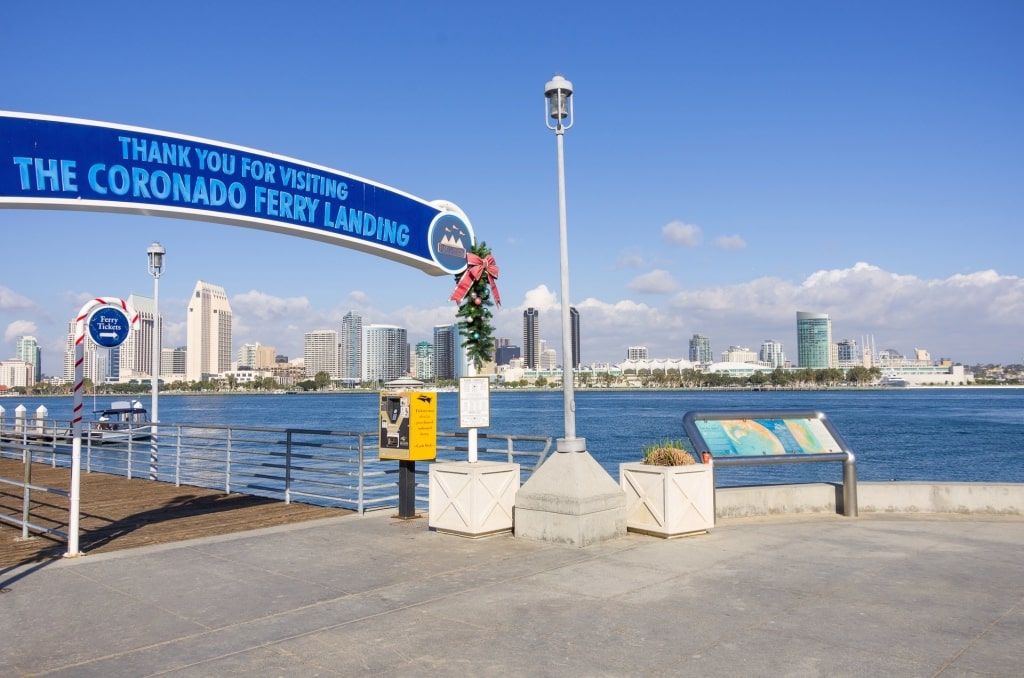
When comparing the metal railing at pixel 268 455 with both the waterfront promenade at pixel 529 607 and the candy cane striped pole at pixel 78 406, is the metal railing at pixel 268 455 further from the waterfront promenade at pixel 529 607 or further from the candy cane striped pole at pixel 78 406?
the waterfront promenade at pixel 529 607

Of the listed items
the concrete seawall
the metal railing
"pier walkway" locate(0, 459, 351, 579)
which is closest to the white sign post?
the metal railing

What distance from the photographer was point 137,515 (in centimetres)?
1134

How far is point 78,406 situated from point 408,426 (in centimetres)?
398

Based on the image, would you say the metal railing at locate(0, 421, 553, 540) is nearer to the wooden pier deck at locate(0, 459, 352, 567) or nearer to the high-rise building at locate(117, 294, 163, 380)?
the wooden pier deck at locate(0, 459, 352, 567)

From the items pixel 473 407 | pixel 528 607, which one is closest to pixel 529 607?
pixel 528 607

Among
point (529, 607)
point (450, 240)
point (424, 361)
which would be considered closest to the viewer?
point (529, 607)

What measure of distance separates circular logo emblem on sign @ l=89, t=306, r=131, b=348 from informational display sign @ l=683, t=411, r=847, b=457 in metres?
7.41

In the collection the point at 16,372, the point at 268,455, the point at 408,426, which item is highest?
the point at 16,372

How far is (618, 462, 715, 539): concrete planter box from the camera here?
8.66m

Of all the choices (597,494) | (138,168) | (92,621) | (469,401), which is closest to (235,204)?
(138,168)

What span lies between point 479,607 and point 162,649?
2348 millimetres

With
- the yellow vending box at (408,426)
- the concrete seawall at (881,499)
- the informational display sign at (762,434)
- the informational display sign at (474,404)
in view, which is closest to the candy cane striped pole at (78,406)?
the yellow vending box at (408,426)

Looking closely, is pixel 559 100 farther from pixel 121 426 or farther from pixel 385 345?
pixel 121 426

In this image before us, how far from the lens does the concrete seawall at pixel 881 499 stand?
10219 mm
